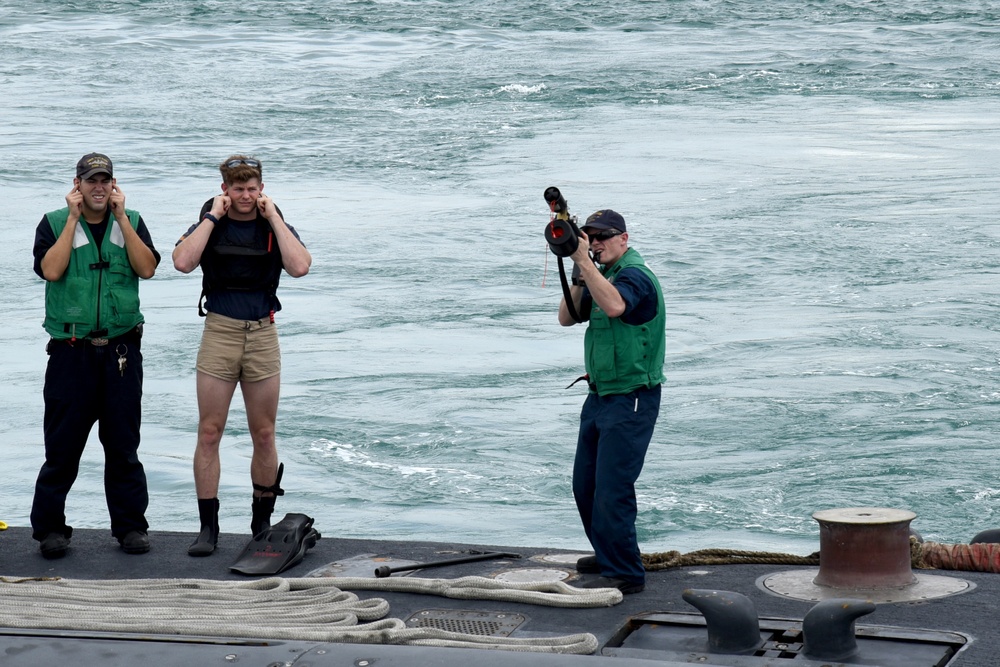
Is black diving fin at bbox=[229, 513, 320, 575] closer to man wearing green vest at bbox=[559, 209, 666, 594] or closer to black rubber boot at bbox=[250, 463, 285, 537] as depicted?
black rubber boot at bbox=[250, 463, 285, 537]

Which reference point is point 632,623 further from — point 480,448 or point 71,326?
point 480,448

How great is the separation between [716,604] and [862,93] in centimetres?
2348

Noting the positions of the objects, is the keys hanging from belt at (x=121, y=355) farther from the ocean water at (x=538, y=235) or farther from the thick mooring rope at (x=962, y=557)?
the thick mooring rope at (x=962, y=557)

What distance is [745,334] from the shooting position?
41.9 ft

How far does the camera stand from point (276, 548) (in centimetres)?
521

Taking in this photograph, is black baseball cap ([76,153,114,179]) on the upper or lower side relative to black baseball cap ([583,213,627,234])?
upper

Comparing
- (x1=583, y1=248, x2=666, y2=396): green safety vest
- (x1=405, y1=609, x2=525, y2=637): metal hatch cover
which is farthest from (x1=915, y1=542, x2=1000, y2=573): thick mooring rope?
(x1=405, y1=609, x2=525, y2=637): metal hatch cover

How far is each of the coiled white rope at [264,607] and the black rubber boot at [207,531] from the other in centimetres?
60

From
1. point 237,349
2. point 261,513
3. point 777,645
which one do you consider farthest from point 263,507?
point 777,645

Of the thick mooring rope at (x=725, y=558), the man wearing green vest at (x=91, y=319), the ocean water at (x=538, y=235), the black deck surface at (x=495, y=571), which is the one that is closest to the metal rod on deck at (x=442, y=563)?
the black deck surface at (x=495, y=571)

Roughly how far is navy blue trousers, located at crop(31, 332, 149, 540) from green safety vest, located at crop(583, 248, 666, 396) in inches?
73.9

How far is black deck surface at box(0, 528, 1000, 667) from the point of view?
3850 millimetres

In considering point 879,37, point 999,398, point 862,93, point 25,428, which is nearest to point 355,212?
point 25,428

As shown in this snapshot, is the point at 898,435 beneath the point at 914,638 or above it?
beneath
